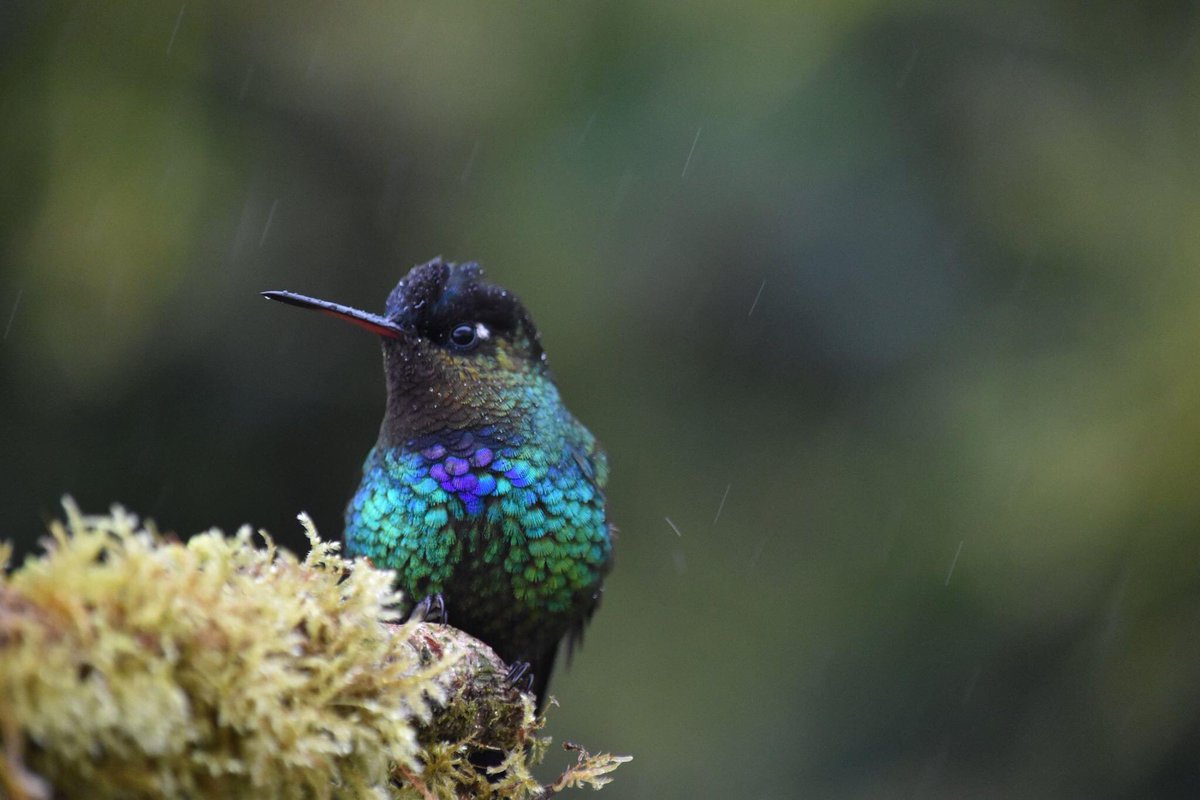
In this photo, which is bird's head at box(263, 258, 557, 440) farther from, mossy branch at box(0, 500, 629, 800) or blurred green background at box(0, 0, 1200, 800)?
blurred green background at box(0, 0, 1200, 800)

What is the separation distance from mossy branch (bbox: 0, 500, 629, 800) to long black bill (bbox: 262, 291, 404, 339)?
40.1 inches

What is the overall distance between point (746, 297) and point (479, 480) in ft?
12.3

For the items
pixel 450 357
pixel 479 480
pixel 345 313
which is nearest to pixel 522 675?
pixel 479 480

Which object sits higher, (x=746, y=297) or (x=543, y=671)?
(x=746, y=297)

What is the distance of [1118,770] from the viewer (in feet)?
16.4

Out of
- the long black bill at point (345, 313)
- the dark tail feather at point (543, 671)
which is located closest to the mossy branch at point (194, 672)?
the long black bill at point (345, 313)

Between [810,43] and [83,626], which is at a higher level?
[810,43]

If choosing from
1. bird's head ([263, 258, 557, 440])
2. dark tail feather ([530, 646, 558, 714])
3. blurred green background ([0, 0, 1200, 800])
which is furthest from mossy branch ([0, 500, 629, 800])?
blurred green background ([0, 0, 1200, 800])

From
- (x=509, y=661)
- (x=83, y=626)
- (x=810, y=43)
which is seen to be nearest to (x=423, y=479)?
(x=509, y=661)

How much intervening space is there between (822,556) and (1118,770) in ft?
6.92

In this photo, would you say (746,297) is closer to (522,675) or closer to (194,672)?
(522,675)

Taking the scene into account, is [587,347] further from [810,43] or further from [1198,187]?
[1198,187]

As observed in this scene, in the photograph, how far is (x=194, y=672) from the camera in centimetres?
137

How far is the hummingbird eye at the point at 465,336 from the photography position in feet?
10.2
